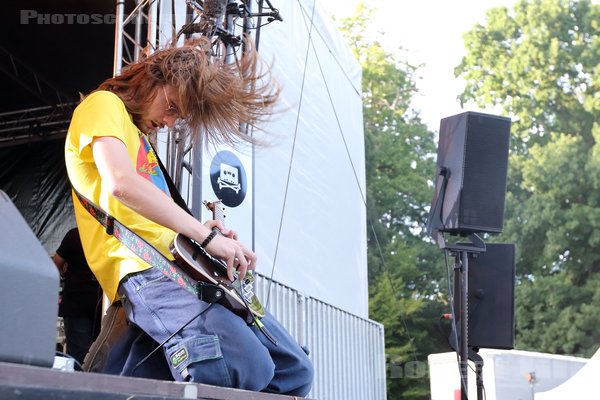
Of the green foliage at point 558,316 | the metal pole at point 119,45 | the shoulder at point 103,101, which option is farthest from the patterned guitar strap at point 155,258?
the green foliage at point 558,316

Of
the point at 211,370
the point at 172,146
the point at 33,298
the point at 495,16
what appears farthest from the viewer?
the point at 495,16

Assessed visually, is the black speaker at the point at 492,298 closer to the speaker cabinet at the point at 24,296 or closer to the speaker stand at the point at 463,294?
the speaker stand at the point at 463,294

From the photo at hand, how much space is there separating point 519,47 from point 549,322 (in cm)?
777

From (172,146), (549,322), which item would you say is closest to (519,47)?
(549,322)

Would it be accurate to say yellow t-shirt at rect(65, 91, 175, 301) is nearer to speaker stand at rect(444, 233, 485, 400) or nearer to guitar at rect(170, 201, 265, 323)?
guitar at rect(170, 201, 265, 323)

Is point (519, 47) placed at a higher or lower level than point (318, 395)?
higher

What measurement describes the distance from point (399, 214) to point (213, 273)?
21.9 meters

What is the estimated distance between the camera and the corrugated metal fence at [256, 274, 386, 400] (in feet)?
17.8

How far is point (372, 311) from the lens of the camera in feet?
67.7

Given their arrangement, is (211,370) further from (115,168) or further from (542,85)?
(542,85)

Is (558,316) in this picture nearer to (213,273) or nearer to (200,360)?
(213,273)

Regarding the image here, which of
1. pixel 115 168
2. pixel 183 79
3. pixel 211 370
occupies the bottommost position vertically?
pixel 211 370

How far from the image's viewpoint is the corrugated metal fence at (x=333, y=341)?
17.8 feet

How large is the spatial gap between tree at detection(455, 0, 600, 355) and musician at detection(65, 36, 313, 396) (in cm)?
1809
